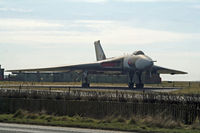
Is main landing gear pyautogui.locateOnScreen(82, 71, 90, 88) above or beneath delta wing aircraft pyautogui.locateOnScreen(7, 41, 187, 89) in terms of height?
beneath

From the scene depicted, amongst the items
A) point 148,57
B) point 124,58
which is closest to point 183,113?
point 148,57

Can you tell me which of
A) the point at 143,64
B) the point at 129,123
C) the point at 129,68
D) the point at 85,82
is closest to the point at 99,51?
the point at 85,82

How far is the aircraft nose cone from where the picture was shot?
4975 centimetres

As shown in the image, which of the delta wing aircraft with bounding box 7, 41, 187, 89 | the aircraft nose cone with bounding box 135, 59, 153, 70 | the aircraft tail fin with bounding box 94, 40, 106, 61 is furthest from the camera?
the aircraft tail fin with bounding box 94, 40, 106, 61

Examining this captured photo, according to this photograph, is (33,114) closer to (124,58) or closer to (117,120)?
(117,120)

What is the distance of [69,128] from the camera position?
1725cm

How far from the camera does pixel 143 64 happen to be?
164ft

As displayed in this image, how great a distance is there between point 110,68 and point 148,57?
8199 millimetres

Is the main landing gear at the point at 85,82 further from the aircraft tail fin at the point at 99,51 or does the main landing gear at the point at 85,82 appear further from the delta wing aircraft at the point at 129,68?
the aircraft tail fin at the point at 99,51

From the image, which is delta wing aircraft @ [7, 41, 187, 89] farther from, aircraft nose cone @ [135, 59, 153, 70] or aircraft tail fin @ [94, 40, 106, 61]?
aircraft tail fin @ [94, 40, 106, 61]

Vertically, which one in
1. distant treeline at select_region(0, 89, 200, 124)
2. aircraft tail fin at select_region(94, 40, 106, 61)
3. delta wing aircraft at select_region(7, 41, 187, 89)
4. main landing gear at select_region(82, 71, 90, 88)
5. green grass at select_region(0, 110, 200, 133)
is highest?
aircraft tail fin at select_region(94, 40, 106, 61)

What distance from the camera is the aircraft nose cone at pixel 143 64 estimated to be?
49.8 meters

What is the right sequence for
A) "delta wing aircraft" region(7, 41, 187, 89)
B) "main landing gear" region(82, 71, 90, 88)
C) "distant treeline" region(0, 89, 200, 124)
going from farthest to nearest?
"main landing gear" region(82, 71, 90, 88)
"delta wing aircraft" region(7, 41, 187, 89)
"distant treeline" region(0, 89, 200, 124)

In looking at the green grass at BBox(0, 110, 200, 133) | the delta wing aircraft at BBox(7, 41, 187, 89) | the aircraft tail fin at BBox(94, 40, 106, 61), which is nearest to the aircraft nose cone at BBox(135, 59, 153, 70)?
the delta wing aircraft at BBox(7, 41, 187, 89)
